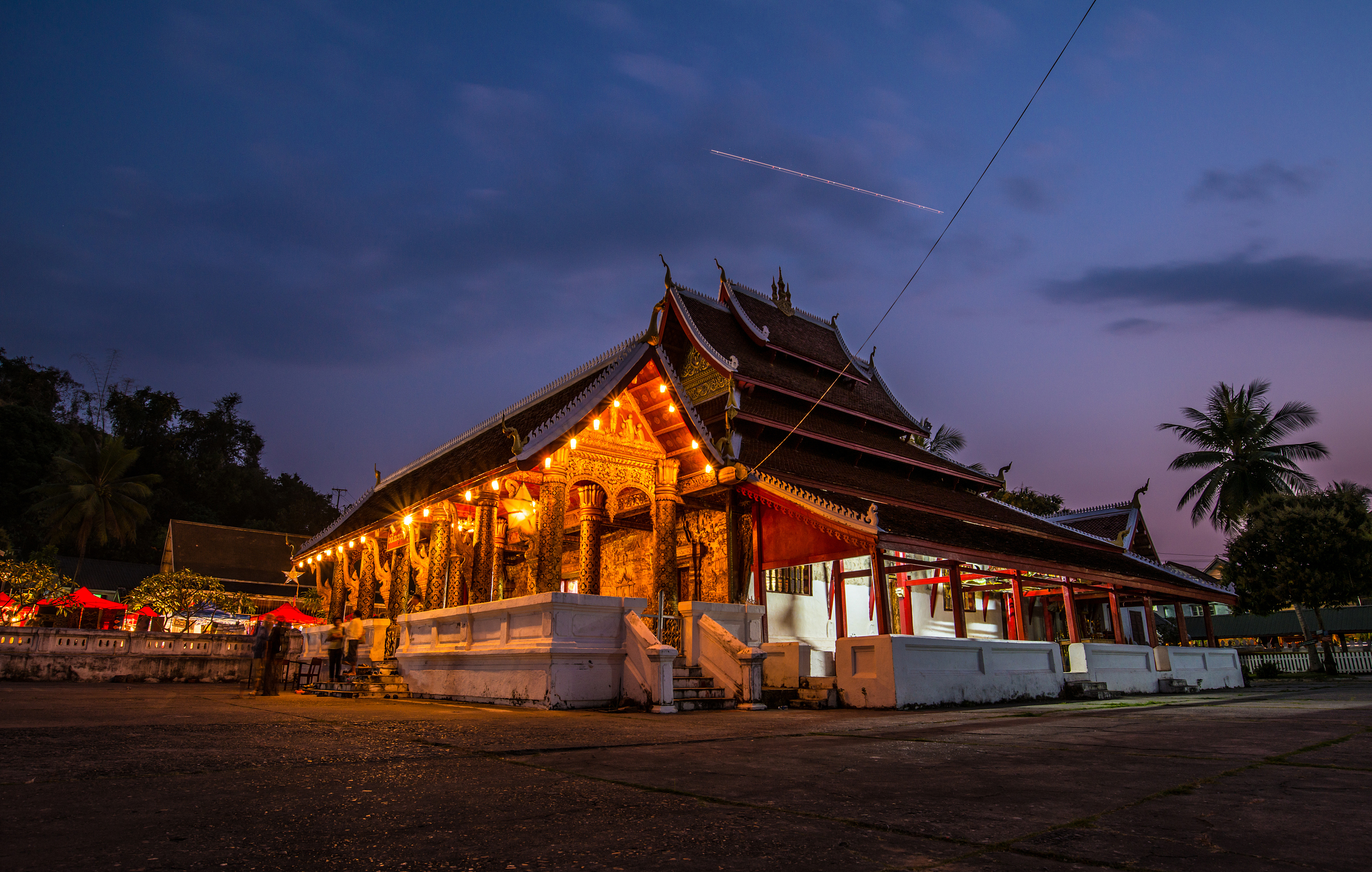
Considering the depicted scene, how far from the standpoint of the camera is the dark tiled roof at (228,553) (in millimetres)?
40000

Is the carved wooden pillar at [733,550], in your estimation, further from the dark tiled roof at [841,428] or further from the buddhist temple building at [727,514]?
the dark tiled roof at [841,428]

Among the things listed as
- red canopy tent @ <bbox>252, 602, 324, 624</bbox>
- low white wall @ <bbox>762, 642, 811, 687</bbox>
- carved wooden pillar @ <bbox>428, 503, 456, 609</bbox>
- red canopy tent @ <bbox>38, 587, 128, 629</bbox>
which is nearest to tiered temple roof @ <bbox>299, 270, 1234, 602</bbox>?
carved wooden pillar @ <bbox>428, 503, 456, 609</bbox>

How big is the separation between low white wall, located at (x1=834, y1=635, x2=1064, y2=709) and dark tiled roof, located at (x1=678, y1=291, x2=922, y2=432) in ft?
28.5

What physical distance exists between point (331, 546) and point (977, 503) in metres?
16.7

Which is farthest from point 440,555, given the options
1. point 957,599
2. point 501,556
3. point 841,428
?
point 841,428

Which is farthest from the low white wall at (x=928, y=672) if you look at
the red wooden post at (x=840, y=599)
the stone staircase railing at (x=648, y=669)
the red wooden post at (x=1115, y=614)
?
the red wooden post at (x=1115, y=614)

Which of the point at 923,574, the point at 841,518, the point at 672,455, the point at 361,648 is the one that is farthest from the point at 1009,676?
the point at 361,648

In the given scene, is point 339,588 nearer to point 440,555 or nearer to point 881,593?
point 440,555

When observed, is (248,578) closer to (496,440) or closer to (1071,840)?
(496,440)

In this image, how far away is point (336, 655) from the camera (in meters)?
14.3

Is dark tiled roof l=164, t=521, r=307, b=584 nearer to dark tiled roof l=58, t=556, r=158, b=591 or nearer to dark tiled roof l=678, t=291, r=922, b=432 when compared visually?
dark tiled roof l=58, t=556, r=158, b=591

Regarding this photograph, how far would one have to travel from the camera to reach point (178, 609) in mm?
30031

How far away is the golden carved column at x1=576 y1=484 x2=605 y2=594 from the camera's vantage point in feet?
49.2

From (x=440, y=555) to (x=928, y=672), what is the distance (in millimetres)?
9256
